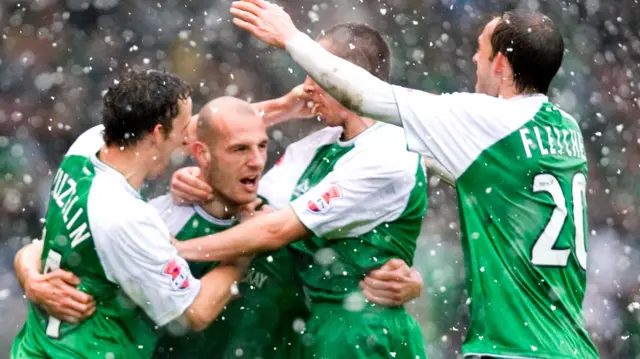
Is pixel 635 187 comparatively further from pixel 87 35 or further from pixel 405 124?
pixel 405 124

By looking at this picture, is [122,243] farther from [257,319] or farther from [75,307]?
[257,319]

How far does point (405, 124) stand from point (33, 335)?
5.36 feet

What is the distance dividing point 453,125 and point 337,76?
0.46m

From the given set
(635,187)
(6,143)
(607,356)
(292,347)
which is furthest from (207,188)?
(635,187)

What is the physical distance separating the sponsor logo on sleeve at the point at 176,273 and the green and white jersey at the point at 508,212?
3.19ft

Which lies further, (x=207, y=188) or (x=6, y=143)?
(x=6, y=143)

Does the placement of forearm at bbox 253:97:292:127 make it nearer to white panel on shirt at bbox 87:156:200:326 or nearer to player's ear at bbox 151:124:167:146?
player's ear at bbox 151:124:167:146

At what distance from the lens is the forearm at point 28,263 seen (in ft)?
15.6

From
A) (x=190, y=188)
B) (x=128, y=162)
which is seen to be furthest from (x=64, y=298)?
(x=190, y=188)

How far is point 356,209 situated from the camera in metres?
5.06

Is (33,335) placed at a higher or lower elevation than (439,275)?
higher

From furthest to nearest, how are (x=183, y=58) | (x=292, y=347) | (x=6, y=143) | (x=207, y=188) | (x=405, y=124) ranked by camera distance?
(x=183, y=58), (x=6, y=143), (x=292, y=347), (x=207, y=188), (x=405, y=124)

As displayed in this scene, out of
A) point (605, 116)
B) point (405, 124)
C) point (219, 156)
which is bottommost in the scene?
point (605, 116)

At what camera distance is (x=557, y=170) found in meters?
4.48
